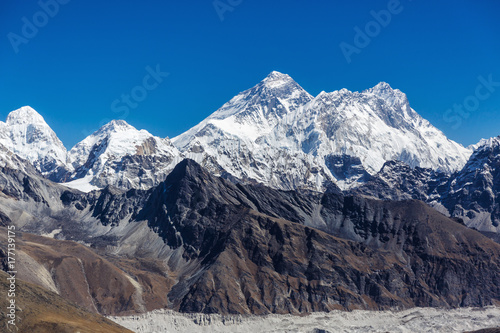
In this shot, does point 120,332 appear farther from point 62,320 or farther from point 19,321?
point 19,321

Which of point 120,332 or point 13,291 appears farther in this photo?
point 120,332

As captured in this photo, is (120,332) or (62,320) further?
(120,332)

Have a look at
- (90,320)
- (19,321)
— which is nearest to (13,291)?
(19,321)

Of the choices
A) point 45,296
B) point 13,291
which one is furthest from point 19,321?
point 45,296

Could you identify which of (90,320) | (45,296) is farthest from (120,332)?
(45,296)

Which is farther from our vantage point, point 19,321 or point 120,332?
point 120,332

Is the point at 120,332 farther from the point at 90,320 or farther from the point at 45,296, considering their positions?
the point at 45,296

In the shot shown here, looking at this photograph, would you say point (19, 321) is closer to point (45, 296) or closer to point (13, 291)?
point (13, 291)
